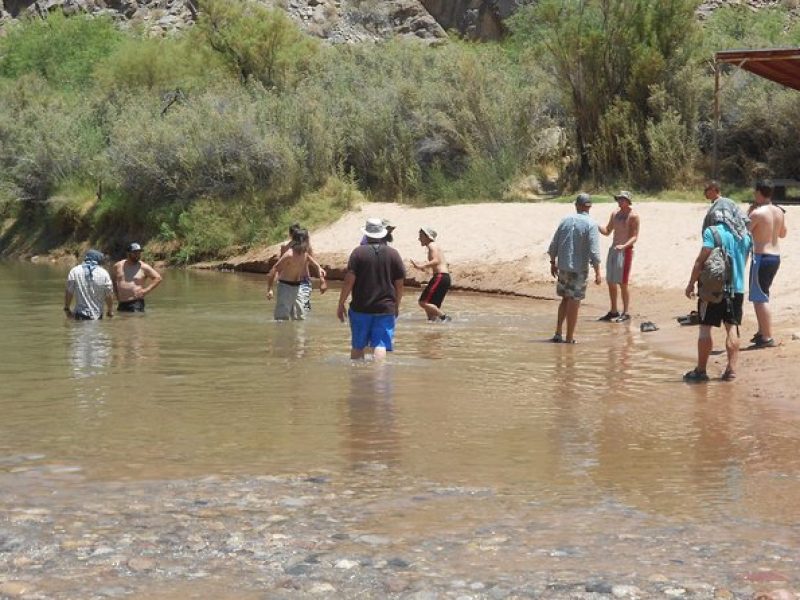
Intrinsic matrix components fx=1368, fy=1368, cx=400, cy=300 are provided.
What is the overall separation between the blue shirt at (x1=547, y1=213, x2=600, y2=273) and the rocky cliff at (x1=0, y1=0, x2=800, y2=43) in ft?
168

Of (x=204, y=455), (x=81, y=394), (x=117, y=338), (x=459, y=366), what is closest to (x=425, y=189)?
(x=117, y=338)

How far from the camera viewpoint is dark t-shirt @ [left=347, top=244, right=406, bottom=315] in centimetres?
1208

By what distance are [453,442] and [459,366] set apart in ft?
13.7

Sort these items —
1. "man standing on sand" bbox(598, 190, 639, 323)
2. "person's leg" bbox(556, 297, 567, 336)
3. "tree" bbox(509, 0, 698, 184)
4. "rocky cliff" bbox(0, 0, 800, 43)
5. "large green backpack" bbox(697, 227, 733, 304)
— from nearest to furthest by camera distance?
"large green backpack" bbox(697, 227, 733, 304), "person's leg" bbox(556, 297, 567, 336), "man standing on sand" bbox(598, 190, 639, 323), "tree" bbox(509, 0, 698, 184), "rocky cliff" bbox(0, 0, 800, 43)

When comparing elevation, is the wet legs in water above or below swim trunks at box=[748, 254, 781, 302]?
below

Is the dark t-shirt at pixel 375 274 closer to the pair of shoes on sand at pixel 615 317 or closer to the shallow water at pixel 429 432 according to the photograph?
the shallow water at pixel 429 432

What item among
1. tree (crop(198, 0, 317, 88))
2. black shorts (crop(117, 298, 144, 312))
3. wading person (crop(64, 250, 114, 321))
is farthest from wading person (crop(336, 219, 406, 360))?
tree (crop(198, 0, 317, 88))

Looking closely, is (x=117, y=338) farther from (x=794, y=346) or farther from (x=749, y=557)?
(x=749, y=557)

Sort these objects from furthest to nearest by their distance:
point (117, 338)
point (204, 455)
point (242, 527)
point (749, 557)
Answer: point (117, 338)
point (204, 455)
point (242, 527)
point (749, 557)

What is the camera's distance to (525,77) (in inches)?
1419

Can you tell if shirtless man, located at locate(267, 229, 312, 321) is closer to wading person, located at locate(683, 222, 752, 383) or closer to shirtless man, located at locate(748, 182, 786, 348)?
shirtless man, located at locate(748, 182, 786, 348)

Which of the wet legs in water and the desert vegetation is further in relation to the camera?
the desert vegetation

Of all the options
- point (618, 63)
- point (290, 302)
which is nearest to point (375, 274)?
point (290, 302)

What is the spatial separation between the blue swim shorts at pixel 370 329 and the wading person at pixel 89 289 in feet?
21.2
